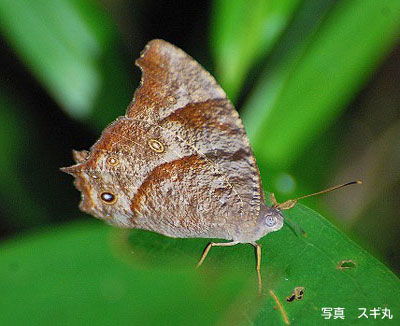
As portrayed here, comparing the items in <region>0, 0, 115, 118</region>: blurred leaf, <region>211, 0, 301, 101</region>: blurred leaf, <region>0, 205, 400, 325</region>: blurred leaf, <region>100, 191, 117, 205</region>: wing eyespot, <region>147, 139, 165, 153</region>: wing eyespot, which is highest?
<region>211, 0, 301, 101</region>: blurred leaf

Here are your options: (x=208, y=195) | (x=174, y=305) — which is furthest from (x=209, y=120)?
(x=174, y=305)

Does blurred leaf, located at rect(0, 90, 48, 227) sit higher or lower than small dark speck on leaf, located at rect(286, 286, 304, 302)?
lower

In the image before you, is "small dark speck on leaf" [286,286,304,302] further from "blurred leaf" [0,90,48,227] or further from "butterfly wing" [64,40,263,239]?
"blurred leaf" [0,90,48,227]

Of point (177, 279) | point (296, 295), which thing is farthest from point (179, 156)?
point (177, 279)

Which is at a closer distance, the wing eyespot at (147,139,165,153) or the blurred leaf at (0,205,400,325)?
the blurred leaf at (0,205,400,325)

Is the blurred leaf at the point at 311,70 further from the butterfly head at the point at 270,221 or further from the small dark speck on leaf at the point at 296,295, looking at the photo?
the small dark speck on leaf at the point at 296,295

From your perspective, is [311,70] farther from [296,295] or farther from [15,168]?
[15,168]

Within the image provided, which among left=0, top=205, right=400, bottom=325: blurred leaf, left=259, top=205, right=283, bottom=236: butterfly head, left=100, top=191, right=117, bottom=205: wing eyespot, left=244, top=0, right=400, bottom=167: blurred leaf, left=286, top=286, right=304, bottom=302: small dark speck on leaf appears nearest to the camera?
left=0, top=205, right=400, bottom=325: blurred leaf

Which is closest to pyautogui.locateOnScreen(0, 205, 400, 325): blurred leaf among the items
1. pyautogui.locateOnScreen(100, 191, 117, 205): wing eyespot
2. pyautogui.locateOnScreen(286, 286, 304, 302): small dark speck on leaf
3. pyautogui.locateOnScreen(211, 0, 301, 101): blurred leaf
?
pyautogui.locateOnScreen(286, 286, 304, 302): small dark speck on leaf
